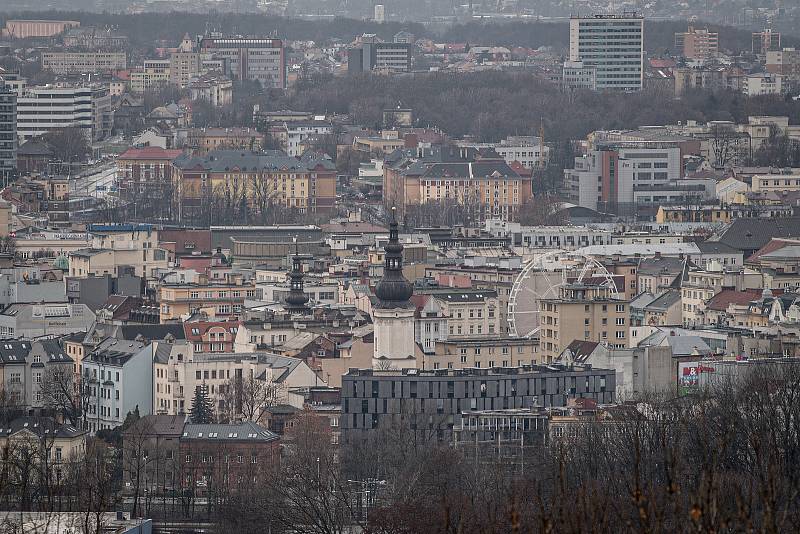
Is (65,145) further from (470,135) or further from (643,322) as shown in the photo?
(643,322)

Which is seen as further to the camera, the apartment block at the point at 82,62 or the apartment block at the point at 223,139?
the apartment block at the point at 82,62

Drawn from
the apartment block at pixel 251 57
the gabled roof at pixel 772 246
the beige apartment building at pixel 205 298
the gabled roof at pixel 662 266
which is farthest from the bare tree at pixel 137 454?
the apartment block at pixel 251 57

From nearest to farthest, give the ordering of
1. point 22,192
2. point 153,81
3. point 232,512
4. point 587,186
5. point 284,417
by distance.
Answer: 1. point 232,512
2. point 284,417
3. point 22,192
4. point 587,186
5. point 153,81

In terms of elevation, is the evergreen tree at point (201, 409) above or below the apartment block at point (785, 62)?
below

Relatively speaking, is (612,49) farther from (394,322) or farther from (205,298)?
(394,322)

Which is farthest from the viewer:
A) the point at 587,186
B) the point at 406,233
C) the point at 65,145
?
the point at 65,145

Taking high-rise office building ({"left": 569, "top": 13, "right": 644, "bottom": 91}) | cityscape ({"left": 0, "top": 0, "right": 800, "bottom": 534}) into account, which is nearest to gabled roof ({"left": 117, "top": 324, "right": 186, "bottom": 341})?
cityscape ({"left": 0, "top": 0, "right": 800, "bottom": 534})

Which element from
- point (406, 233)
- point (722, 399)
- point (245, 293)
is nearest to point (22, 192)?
point (406, 233)

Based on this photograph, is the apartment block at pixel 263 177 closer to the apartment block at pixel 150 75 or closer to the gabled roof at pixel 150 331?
the gabled roof at pixel 150 331
